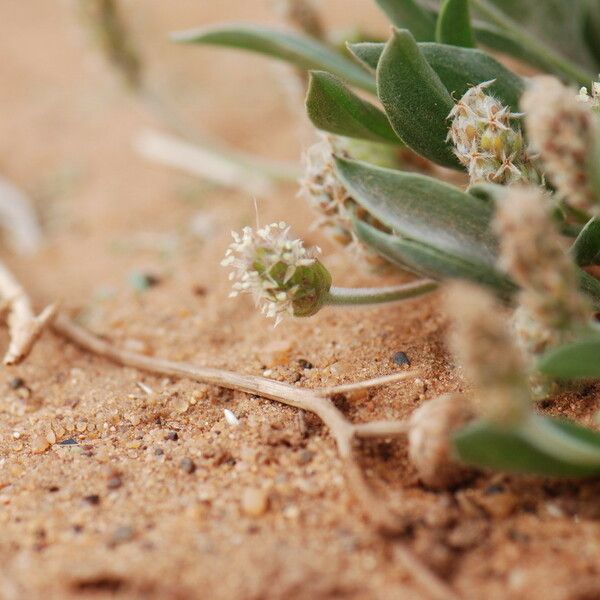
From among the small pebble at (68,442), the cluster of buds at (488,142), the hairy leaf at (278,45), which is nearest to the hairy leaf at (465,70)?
the cluster of buds at (488,142)

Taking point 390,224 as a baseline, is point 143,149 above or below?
below

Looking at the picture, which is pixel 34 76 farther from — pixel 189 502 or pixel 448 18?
pixel 189 502

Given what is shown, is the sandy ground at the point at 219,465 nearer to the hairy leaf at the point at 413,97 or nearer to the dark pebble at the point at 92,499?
the dark pebble at the point at 92,499

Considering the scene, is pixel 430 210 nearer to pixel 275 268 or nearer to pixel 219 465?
pixel 275 268

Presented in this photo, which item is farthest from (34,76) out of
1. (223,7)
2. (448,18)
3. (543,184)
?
(543,184)

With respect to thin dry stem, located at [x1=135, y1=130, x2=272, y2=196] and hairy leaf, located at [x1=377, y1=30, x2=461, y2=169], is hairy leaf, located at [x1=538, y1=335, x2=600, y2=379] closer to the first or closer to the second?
hairy leaf, located at [x1=377, y1=30, x2=461, y2=169]

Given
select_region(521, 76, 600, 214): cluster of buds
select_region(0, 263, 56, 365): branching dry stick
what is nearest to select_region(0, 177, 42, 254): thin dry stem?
select_region(0, 263, 56, 365): branching dry stick
